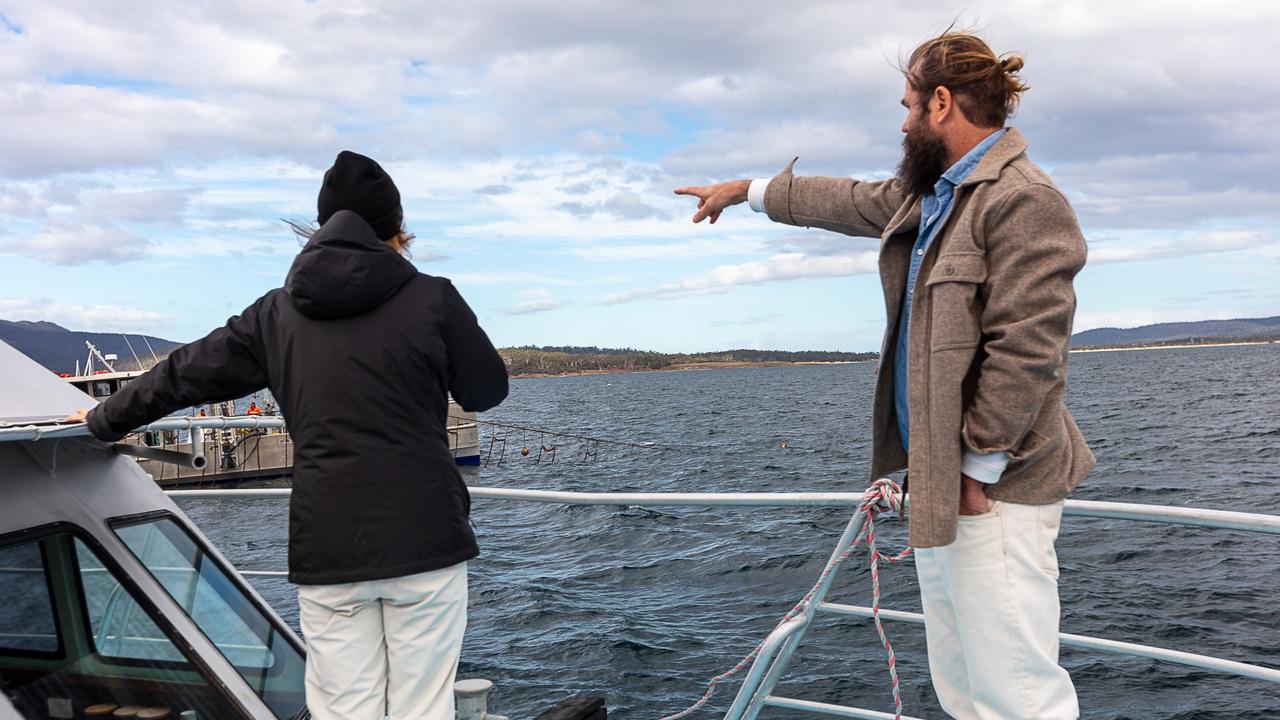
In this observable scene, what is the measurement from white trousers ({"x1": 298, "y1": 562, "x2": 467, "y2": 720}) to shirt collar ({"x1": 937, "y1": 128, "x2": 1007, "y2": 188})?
1535 millimetres

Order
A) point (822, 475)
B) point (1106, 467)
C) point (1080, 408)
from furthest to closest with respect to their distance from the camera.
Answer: point (1080, 408) < point (822, 475) < point (1106, 467)

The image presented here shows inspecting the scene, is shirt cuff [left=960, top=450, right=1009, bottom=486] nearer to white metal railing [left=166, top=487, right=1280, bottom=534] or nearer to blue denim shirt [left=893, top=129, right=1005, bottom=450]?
blue denim shirt [left=893, top=129, right=1005, bottom=450]

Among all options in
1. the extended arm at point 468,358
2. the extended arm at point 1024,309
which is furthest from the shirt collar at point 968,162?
the extended arm at point 468,358

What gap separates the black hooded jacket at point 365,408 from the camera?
229 cm

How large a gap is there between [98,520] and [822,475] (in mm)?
33136

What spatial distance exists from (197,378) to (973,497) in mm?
1965

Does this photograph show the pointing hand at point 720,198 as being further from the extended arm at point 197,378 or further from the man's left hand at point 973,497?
the extended arm at point 197,378

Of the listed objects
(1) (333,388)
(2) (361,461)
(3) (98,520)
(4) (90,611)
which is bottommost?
(4) (90,611)

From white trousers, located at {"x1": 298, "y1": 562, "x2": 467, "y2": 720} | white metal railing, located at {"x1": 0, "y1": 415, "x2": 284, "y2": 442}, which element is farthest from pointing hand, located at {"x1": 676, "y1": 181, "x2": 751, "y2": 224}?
white metal railing, located at {"x1": 0, "y1": 415, "x2": 284, "y2": 442}

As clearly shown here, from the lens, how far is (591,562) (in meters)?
19.4

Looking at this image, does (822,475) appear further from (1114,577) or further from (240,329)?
(240,329)

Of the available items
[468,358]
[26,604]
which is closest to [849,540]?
[468,358]

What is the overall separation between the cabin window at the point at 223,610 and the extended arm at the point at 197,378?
0.61 meters

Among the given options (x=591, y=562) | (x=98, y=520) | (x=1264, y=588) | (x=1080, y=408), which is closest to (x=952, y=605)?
(x=98, y=520)
